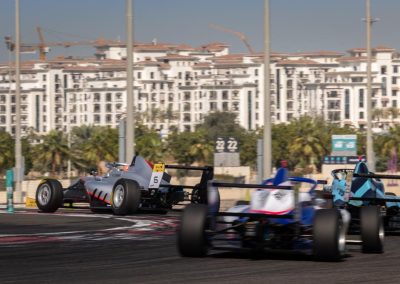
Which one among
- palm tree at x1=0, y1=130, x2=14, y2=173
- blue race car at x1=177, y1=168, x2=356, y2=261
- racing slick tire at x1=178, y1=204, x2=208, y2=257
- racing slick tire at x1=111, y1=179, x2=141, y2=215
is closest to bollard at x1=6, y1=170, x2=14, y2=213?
racing slick tire at x1=111, y1=179, x2=141, y2=215

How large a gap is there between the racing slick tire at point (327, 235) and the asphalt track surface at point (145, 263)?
0.51ft

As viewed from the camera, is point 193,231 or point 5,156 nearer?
point 193,231

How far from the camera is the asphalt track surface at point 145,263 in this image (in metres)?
14.2

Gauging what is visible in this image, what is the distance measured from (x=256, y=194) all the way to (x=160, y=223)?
30.7 ft

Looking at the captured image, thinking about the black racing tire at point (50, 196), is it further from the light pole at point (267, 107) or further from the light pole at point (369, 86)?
the light pole at point (369, 86)

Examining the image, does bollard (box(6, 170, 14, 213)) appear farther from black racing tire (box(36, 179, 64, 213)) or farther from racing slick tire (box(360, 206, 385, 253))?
racing slick tire (box(360, 206, 385, 253))

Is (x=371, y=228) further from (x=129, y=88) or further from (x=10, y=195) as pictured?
(x=129, y=88)

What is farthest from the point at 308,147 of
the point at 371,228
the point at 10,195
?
the point at 371,228

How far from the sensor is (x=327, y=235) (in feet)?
53.2

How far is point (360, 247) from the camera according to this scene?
19.1m

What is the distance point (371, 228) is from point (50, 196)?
1436cm

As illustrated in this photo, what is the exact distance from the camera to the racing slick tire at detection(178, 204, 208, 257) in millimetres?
16516

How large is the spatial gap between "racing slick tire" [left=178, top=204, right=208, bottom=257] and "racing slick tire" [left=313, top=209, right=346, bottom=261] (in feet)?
4.99

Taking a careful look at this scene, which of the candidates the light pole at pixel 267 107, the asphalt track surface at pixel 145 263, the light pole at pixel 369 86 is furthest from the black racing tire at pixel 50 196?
the light pole at pixel 369 86
